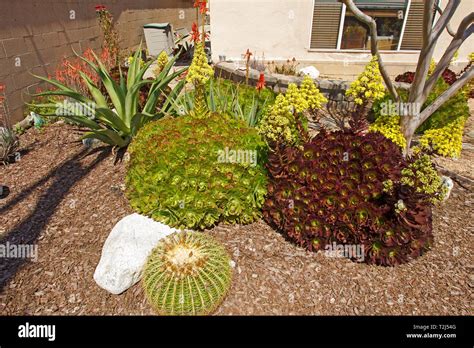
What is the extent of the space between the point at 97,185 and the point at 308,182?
262 cm

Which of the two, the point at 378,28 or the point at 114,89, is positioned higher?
the point at 378,28

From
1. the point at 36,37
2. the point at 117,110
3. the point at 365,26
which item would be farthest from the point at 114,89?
the point at 365,26

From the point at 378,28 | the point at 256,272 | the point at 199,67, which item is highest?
the point at 378,28

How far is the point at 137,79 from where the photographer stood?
14.1ft

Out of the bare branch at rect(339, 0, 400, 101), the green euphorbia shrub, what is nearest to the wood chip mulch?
the green euphorbia shrub

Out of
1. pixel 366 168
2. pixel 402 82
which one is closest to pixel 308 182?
pixel 366 168

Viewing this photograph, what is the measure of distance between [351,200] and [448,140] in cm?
261

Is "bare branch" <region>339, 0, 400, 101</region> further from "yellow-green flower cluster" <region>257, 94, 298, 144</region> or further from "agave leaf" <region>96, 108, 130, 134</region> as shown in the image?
"agave leaf" <region>96, 108, 130, 134</region>

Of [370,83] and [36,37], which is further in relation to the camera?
[36,37]

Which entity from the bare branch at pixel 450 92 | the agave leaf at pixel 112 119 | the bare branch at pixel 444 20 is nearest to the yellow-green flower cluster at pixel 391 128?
the bare branch at pixel 450 92

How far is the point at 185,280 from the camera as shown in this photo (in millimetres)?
2100

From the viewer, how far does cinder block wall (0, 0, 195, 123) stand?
5105mm

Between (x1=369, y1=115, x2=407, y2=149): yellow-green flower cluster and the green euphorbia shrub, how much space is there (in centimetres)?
215

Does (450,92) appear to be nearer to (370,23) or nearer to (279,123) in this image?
(370,23)
